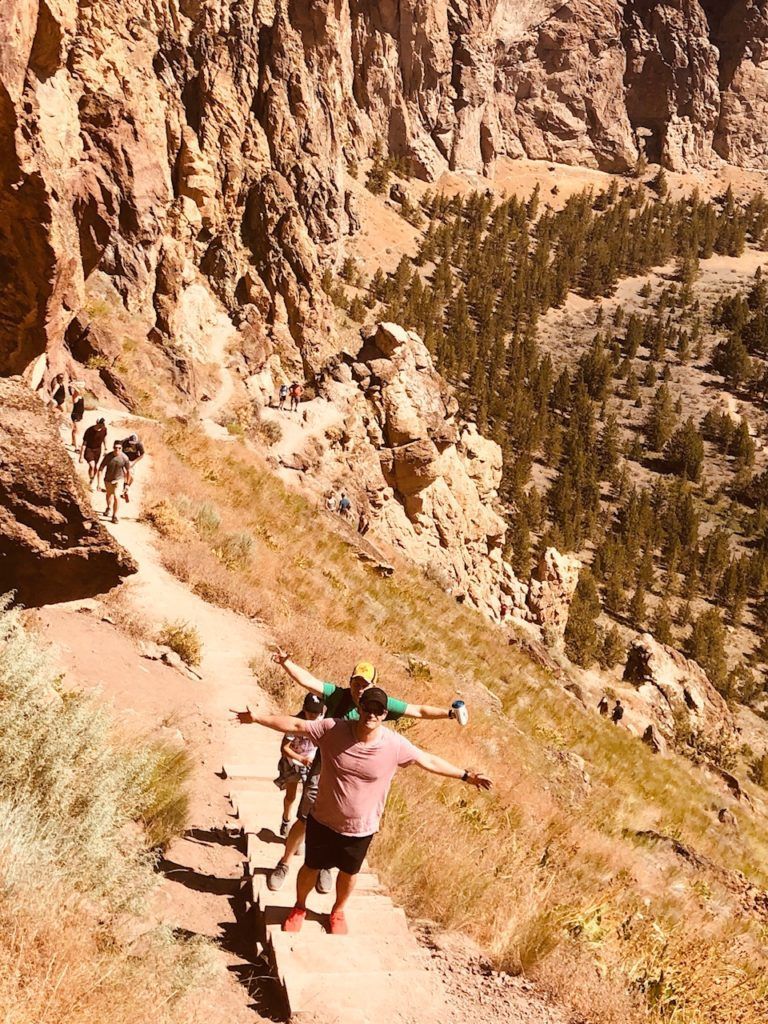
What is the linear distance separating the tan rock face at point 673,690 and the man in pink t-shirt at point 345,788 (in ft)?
89.3

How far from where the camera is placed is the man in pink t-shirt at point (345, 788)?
3922mm

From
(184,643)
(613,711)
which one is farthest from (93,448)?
(613,711)

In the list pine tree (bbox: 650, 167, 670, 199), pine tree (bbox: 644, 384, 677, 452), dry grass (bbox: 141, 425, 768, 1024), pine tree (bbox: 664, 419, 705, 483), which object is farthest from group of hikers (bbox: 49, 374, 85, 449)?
pine tree (bbox: 650, 167, 670, 199)

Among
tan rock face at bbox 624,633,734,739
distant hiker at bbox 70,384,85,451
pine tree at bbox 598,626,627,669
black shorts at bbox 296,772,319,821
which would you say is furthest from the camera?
pine tree at bbox 598,626,627,669

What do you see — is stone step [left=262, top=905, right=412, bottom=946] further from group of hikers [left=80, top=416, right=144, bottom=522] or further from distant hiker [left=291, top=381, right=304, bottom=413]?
distant hiker [left=291, top=381, right=304, bottom=413]

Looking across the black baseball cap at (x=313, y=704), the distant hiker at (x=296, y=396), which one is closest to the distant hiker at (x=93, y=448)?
the black baseball cap at (x=313, y=704)

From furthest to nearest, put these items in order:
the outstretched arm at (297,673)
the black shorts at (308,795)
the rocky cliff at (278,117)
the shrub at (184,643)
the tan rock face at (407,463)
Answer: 1. the tan rock face at (407,463)
2. the rocky cliff at (278,117)
3. the shrub at (184,643)
4. the black shorts at (308,795)
5. the outstretched arm at (297,673)

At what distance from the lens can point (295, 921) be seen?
391 centimetres

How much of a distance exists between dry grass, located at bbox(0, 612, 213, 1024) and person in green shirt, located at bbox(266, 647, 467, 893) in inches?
32.1

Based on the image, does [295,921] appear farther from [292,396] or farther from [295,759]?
[292,396]

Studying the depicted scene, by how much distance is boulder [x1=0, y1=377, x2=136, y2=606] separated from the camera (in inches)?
183

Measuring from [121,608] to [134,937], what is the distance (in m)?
5.59

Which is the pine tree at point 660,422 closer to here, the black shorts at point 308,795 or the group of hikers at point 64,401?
the group of hikers at point 64,401

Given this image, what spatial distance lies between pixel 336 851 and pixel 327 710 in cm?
86
